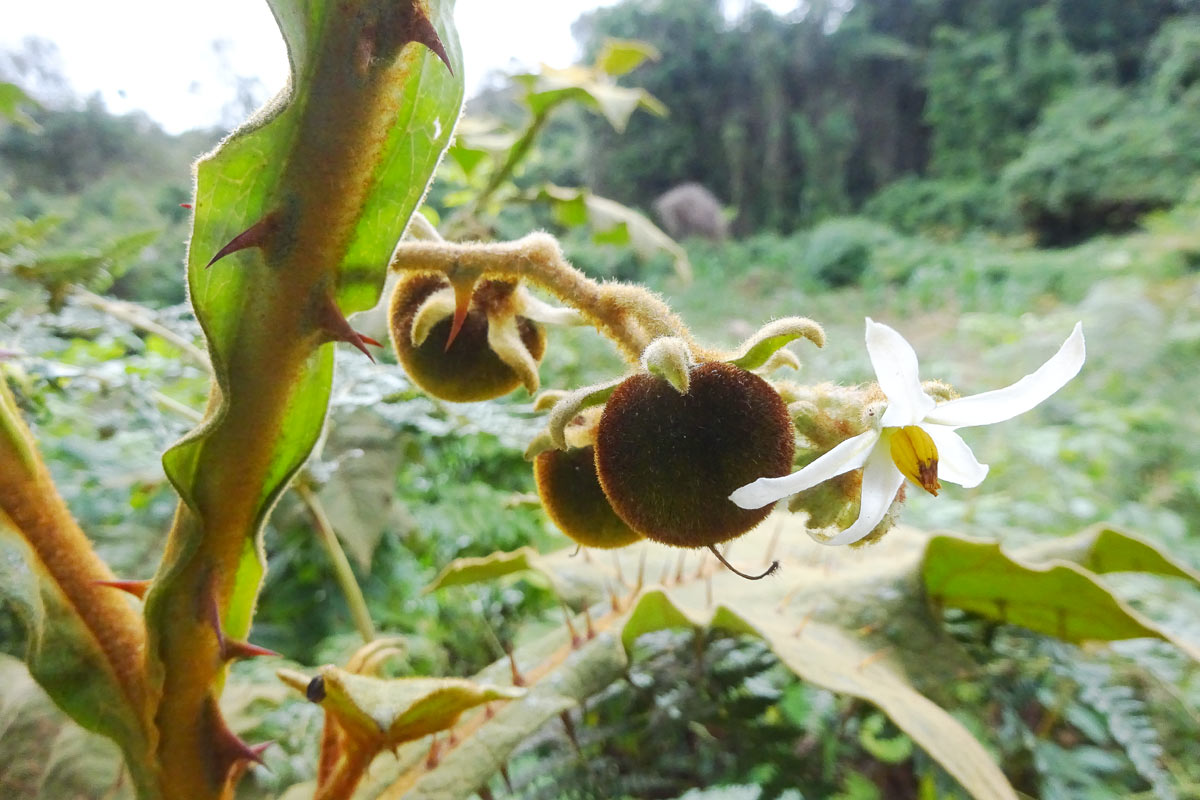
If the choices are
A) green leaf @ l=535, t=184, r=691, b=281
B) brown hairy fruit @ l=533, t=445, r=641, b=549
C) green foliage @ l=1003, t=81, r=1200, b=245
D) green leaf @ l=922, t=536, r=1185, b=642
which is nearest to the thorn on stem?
brown hairy fruit @ l=533, t=445, r=641, b=549

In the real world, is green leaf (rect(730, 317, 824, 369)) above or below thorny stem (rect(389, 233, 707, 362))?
below

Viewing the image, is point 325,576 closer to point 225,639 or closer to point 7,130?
point 225,639

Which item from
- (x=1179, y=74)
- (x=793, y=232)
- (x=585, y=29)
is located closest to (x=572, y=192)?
(x=1179, y=74)

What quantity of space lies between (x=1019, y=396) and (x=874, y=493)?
76 mm

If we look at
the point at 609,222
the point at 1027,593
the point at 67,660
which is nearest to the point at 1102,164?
the point at 609,222

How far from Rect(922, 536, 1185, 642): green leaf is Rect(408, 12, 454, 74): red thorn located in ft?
1.63

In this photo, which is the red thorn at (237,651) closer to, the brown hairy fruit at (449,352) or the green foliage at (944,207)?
the brown hairy fruit at (449,352)

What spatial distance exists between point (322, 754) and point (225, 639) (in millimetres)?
138

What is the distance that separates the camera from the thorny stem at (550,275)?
36 cm

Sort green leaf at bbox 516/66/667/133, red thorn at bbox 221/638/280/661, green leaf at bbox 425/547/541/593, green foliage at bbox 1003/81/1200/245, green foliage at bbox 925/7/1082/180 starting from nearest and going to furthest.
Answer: red thorn at bbox 221/638/280/661, green leaf at bbox 425/547/541/593, green leaf at bbox 516/66/667/133, green foliage at bbox 1003/81/1200/245, green foliage at bbox 925/7/1082/180

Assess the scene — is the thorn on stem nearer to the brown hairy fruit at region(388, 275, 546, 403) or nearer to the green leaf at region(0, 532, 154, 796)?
the green leaf at region(0, 532, 154, 796)

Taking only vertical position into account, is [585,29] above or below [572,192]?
above

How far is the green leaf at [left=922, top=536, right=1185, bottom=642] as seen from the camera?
0.52 metres

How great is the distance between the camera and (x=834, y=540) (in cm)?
29
